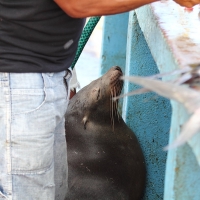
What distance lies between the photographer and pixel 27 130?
215 centimetres

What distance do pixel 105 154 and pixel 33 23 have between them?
63.3 inches

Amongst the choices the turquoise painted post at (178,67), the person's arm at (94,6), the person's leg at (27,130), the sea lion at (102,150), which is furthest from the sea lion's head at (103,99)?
the person's arm at (94,6)

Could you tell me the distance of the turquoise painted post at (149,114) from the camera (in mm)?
3375

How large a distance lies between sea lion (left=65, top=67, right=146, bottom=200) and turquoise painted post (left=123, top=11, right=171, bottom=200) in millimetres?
A: 72

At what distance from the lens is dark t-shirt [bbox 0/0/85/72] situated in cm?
207

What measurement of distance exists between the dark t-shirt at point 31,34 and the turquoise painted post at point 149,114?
4.09 ft

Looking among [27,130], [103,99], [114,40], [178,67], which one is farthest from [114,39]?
[178,67]

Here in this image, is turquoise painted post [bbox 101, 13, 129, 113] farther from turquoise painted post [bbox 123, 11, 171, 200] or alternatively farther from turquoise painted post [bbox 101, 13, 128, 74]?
turquoise painted post [bbox 123, 11, 171, 200]

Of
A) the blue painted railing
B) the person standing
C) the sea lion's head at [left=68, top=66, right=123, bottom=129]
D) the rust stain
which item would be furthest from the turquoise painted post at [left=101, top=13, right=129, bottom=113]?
the person standing

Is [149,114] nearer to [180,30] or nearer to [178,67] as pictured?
[180,30]

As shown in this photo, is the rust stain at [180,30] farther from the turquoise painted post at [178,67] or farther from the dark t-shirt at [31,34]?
the dark t-shirt at [31,34]

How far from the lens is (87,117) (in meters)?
3.73

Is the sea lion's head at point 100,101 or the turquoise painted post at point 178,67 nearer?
the turquoise painted post at point 178,67

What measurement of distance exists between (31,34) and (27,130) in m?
0.39
